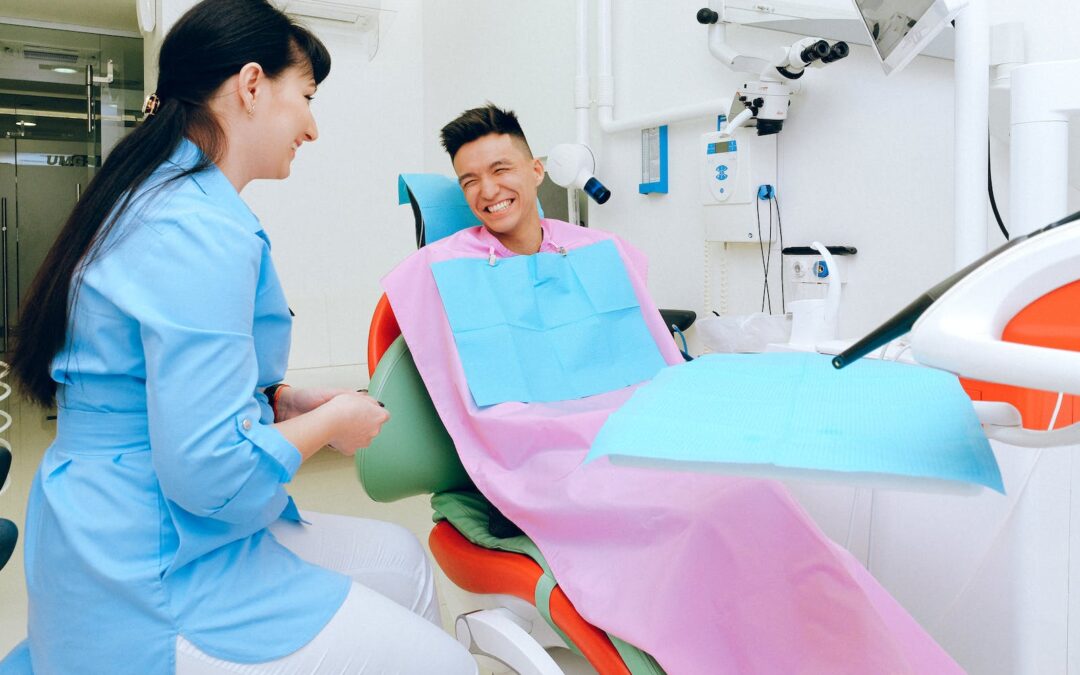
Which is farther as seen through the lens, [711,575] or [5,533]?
[5,533]

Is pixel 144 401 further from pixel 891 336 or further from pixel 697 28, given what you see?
pixel 697 28

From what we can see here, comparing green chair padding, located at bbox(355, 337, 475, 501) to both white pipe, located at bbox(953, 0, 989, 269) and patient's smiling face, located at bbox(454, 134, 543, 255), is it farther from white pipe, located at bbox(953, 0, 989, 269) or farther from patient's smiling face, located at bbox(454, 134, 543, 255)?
white pipe, located at bbox(953, 0, 989, 269)

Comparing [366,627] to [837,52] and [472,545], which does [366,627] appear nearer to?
[472,545]

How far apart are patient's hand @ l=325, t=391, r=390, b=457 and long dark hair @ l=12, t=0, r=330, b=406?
357 mm

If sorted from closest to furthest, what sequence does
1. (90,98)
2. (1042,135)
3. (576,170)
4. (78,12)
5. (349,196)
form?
(1042,135), (576,170), (349,196), (78,12), (90,98)

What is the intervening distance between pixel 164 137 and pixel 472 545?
0.99 meters

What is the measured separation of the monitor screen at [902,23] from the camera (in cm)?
134

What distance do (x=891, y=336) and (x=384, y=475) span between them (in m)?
1.32

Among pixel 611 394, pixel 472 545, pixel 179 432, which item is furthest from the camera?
pixel 611 394

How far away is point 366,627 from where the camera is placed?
1.13m

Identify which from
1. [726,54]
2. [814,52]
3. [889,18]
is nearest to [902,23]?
[889,18]

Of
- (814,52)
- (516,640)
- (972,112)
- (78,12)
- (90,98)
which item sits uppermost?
(78,12)

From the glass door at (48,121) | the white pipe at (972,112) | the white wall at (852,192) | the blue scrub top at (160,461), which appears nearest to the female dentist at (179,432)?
the blue scrub top at (160,461)

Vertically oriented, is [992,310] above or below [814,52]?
below
